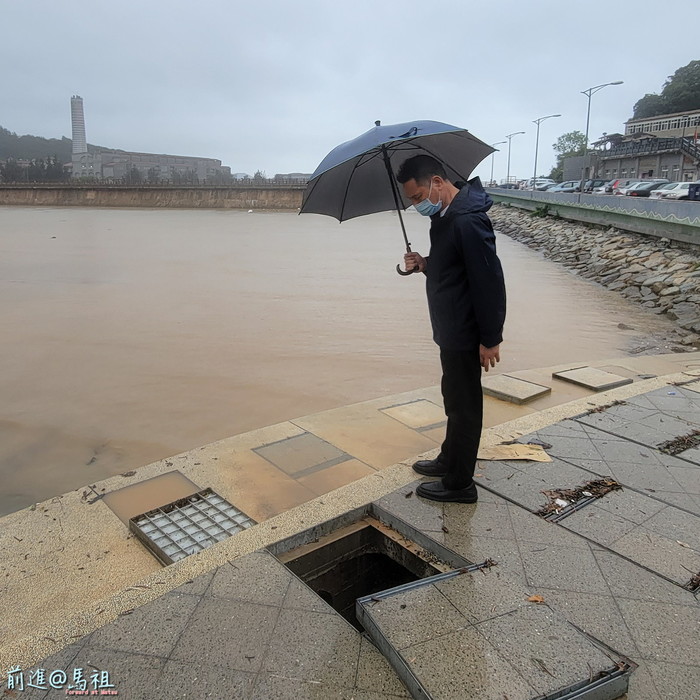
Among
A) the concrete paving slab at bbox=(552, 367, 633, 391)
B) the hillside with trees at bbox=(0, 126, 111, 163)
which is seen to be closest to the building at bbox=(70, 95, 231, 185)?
the hillside with trees at bbox=(0, 126, 111, 163)

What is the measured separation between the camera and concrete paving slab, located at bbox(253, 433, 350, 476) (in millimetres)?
3871

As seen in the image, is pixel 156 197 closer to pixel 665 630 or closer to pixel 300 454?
pixel 300 454

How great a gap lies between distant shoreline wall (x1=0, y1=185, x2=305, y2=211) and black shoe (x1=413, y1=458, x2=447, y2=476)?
217ft

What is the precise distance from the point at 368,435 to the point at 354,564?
1582mm

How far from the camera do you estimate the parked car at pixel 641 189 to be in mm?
30062

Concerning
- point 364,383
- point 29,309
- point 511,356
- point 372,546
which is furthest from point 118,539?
point 29,309

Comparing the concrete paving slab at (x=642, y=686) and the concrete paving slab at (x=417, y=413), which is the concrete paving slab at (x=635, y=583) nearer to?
the concrete paving slab at (x=642, y=686)

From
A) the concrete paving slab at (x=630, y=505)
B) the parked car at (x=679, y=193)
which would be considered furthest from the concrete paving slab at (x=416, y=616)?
the parked car at (x=679, y=193)

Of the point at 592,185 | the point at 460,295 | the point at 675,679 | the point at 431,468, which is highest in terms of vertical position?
the point at 592,185

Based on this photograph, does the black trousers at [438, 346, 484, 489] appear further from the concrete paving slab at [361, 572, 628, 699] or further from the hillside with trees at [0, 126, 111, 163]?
the hillside with trees at [0, 126, 111, 163]

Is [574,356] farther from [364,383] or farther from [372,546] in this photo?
[372,546]

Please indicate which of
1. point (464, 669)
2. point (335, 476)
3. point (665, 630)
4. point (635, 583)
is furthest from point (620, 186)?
point (464, 669)

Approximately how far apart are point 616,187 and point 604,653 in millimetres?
39168

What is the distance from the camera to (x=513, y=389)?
5406mm
